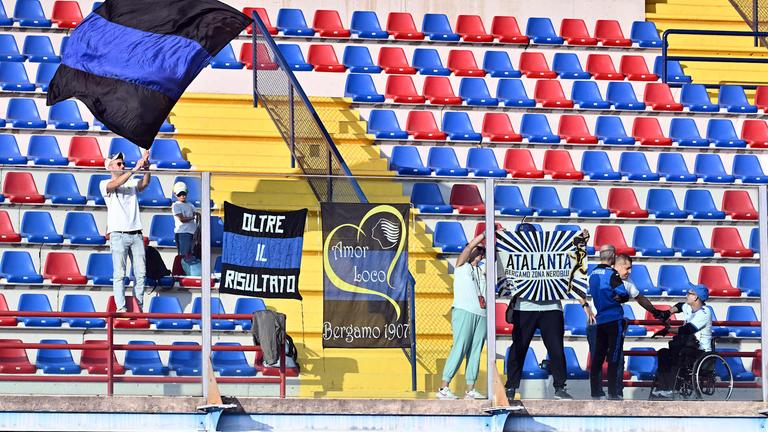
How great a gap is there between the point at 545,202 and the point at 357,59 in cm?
799

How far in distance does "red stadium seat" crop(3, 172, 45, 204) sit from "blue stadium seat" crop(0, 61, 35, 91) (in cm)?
565

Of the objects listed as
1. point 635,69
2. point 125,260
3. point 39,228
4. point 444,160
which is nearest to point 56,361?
point 125,260

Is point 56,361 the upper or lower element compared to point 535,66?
lower

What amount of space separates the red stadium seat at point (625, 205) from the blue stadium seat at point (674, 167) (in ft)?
12.3

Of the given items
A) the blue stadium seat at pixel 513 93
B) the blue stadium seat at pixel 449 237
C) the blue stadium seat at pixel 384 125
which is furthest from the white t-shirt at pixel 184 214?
the blue stadium seat at pixel 513 93

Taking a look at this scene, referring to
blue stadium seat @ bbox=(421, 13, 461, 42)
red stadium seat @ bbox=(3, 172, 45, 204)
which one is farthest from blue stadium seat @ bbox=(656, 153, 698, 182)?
red stadium seat @ bbox=(3, 172, 45, 204)

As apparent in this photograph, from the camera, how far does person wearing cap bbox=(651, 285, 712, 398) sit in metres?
12.4

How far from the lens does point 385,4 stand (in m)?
22.0

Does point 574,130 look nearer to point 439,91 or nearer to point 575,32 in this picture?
point 439,91

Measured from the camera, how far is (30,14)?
20.3 m

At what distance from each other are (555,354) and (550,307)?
1.20 feet

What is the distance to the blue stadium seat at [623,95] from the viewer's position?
20.1 meters

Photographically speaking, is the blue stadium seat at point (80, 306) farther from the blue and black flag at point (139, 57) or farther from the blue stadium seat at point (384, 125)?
the blue stadium seat at point (384, 125)

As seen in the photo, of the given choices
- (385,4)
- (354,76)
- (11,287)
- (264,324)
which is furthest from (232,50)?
(264,324)
